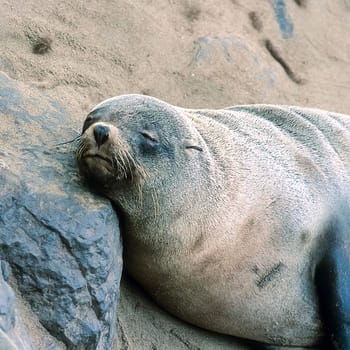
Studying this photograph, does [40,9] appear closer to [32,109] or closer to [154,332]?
[32,109]

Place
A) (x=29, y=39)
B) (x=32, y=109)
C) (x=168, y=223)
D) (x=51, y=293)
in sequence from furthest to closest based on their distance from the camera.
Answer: (x=29, y=39)
(x=32, y=109)
(x=168, y=223)
(x=51, y=293)

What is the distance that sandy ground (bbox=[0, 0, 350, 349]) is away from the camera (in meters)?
5.28

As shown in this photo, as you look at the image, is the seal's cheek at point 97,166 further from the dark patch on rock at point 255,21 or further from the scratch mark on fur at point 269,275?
the dark patch on rock at point 255,21

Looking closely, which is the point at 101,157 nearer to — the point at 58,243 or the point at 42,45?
the point at 58,243

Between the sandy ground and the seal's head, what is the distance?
0.57 metres

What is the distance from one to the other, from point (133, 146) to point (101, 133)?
17 cm

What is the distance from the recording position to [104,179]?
340cm

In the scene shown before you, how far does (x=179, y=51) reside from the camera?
246 inches

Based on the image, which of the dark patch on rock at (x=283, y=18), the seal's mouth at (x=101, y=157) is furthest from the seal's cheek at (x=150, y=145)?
the dark patch on rock at (x=283, y=18)

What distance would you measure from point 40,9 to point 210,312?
2.87m

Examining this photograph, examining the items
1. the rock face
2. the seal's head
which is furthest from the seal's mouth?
the rock face

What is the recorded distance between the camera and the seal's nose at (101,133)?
3328mm

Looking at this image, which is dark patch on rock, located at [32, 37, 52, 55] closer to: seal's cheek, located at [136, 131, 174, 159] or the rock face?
the rock face

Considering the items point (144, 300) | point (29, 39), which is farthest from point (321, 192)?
point (29, 39)
